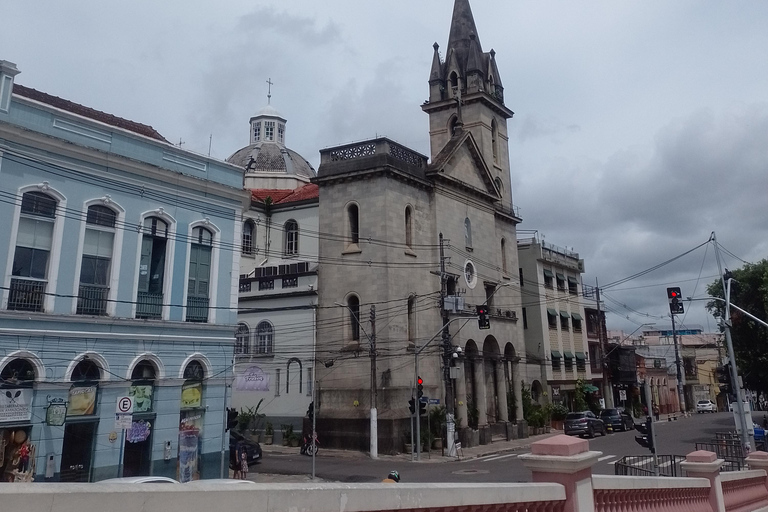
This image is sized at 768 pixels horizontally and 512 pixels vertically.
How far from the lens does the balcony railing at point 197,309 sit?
19734mm

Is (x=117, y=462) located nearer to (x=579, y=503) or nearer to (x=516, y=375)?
(x=579, y=503)

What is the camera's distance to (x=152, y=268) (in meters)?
19.0

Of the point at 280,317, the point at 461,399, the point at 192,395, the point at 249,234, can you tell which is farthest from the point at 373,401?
the point at 249,234

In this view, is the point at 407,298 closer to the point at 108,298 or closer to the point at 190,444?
the point at 190,444

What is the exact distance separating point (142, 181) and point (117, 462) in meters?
8.17

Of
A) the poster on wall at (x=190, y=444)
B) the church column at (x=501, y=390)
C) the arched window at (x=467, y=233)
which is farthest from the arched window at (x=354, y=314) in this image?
the poster on wall at (x=190, y=444)

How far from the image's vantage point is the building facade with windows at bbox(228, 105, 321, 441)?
34.1 metres

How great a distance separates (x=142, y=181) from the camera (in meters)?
18.8

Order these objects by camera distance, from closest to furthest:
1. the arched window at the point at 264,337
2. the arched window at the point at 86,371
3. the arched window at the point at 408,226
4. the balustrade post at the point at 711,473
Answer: the balustrade post at the point at 711,473 → the arched window at the point at 86,371 → the arched window at the point at 408,226 → the arched window at the point at 264,337

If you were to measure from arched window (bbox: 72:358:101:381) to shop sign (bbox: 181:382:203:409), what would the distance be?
8.89 ft

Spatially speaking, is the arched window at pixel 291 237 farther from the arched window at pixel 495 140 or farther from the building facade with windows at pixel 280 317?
the arched window at pixel 495 140

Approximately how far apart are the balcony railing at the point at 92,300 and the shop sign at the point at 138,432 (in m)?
3.35

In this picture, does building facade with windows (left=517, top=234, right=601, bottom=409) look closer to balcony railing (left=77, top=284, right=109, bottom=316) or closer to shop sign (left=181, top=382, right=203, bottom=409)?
shop sign (left=181, top=382, right=203, bottom=409)

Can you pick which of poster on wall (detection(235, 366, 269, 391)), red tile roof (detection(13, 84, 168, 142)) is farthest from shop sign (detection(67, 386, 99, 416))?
poster on wall (detection(235, 366, 269, 391))
